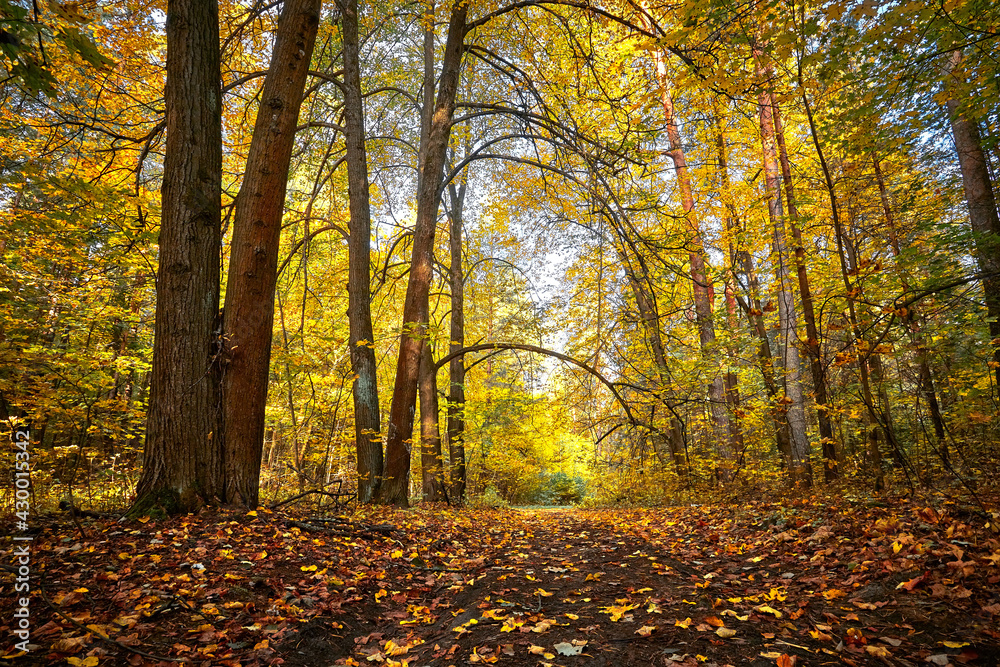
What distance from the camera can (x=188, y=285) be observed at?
4.21 meters

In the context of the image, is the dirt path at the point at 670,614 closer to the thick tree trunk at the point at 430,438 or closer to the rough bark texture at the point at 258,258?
the rough bark texture at the point at 258,258

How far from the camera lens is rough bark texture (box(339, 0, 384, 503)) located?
7566 millimetres

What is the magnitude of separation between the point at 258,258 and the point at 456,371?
715 centimetres

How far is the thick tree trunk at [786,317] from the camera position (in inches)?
303

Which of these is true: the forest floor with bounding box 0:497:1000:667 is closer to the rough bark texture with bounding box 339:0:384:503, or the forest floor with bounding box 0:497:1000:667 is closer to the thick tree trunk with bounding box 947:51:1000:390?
the rough bark texture with bounding box 339:0:384:503

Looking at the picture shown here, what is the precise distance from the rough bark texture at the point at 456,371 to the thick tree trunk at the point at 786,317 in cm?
632

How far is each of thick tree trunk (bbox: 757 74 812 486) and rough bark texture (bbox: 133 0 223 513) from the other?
7.41m

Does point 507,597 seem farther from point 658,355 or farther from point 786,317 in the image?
point 786,317

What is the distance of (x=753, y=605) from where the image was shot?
2.88 metres

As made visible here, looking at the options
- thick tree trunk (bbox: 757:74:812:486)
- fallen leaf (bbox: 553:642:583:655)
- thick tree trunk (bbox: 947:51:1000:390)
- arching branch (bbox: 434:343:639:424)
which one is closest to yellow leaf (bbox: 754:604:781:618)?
fallen leaf (bbox: 553:642:583:655)

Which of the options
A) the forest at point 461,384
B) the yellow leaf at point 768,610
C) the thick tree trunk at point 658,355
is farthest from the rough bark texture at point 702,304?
the yellow leaf at point 768,610

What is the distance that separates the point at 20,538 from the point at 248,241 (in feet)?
8.96

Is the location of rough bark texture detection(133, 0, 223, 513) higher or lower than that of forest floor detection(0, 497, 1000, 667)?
higher

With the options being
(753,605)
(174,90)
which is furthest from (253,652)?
(174,90)
